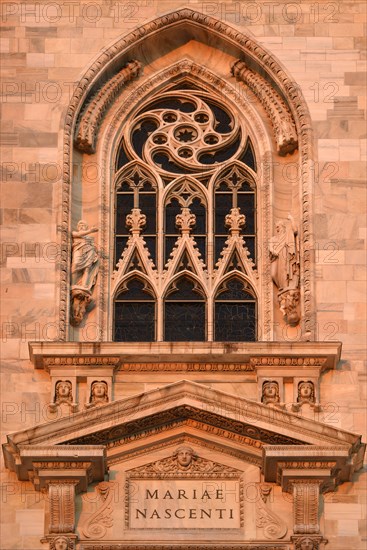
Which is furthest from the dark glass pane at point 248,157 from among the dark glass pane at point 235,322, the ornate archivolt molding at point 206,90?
the dark glass pane at point 235,322

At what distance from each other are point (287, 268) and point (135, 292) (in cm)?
223

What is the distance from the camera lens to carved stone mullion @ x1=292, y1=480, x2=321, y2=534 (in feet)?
98.8

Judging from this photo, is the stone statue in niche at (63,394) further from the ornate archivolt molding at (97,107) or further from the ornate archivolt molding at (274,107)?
the ornate archivolt molding at (274,107)

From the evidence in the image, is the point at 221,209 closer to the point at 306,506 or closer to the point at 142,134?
the point at 142,134

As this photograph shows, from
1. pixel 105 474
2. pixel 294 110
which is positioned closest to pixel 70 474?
pixel 105 474

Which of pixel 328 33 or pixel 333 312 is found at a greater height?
pixel 328 33

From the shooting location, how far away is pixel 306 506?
99.1 feet

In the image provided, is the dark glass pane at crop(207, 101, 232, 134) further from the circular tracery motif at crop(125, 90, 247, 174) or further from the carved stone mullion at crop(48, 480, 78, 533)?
the carved stone mullion at crop(48, 480, 78, 533)

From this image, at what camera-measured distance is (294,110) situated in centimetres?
3359

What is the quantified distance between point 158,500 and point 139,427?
3.32ft

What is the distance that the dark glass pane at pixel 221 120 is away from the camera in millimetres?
34188

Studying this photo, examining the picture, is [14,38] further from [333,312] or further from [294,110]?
[333,312]

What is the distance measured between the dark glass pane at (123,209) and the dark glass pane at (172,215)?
54 centimetres

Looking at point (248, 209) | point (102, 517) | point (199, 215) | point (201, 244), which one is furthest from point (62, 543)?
point (248, 209)
